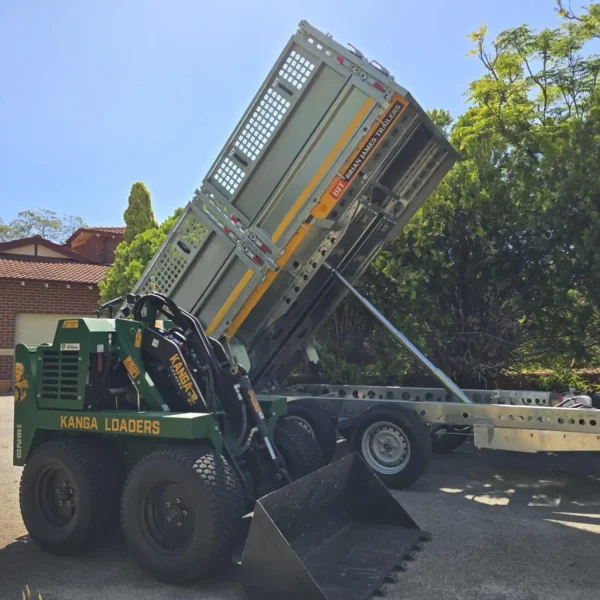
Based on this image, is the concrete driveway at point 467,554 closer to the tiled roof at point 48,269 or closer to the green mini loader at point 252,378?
the green mini loader at point 252,378

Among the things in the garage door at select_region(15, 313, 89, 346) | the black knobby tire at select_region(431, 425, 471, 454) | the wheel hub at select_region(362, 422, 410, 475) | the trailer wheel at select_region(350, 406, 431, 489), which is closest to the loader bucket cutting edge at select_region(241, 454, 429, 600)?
the trailer wheel at select_region(350, 406, 431, 489)

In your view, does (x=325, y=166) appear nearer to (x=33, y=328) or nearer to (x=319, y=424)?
(x=319, y=424)

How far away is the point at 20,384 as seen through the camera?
5523 millimetres

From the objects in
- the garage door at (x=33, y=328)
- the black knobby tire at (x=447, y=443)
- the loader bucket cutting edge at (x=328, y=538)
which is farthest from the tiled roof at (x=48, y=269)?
the loader bucket cutting edge at (x=328, y=538)

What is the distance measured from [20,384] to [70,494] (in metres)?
1.08

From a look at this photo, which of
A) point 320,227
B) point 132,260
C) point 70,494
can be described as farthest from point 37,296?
point 70,494

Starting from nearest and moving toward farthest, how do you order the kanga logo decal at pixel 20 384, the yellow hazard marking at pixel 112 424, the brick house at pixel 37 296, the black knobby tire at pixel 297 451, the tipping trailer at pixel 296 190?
the yellow hazard marking at pixel 112 424
the kanga logo decal at pixel 20 384
the black knobby tire at pixel 297 451
the tipping trailer at pixel 296 190
the brick house at pixel 37 296

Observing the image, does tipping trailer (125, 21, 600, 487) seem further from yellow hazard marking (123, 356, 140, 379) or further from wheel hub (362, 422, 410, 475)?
yellow hazard marking (123, 356, 140, 379)

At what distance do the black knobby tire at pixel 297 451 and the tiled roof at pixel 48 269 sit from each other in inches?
612

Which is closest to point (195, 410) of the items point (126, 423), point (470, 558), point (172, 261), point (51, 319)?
point (126, 423)

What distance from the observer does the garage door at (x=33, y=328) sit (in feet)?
62.8

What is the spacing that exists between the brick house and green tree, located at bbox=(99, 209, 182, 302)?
5.26 meters

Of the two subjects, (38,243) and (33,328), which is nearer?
(33,328)

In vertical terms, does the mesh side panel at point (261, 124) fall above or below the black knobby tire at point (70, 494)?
above
